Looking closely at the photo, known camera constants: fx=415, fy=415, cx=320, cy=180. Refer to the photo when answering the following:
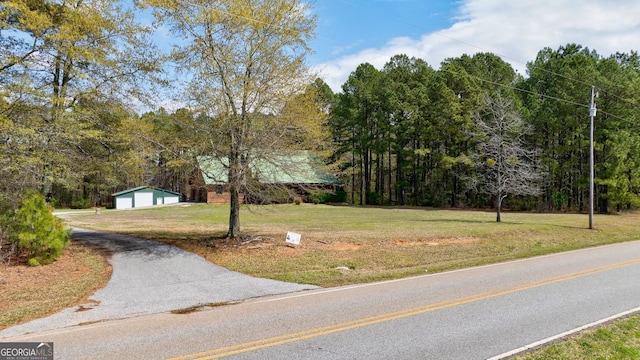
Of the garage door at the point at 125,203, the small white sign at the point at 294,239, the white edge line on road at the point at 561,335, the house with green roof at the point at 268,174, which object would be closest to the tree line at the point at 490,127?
the house with green roof at the point at 268,174

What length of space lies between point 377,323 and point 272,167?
8.78 meters

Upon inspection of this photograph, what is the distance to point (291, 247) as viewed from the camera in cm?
1475

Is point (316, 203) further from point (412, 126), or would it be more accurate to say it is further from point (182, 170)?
point (182, 170)

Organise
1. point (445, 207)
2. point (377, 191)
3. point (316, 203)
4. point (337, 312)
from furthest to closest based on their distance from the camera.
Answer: point (377, 191) < point (316, 203) < point (445, 207) < point (337, 312)

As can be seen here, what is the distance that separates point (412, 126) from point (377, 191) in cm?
985

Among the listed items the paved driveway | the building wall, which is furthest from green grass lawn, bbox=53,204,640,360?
the building wall

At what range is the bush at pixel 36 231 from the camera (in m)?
11.3

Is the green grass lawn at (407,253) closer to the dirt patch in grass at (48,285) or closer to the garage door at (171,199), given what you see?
the dirt patch in grass at (48,285)

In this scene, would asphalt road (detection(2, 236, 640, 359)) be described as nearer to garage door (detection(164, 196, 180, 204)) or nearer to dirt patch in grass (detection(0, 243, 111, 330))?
dirt patch in grass (detection(0, 243, 111, 330))

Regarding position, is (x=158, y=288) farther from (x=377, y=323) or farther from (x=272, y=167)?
(x=272, y=167)

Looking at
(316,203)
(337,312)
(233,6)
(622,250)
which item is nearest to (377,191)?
(316,203)

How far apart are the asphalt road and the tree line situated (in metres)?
18.5

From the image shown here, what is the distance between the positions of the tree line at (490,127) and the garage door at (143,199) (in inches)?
915

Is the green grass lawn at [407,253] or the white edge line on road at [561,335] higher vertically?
the white edge line on road at [561,335]
